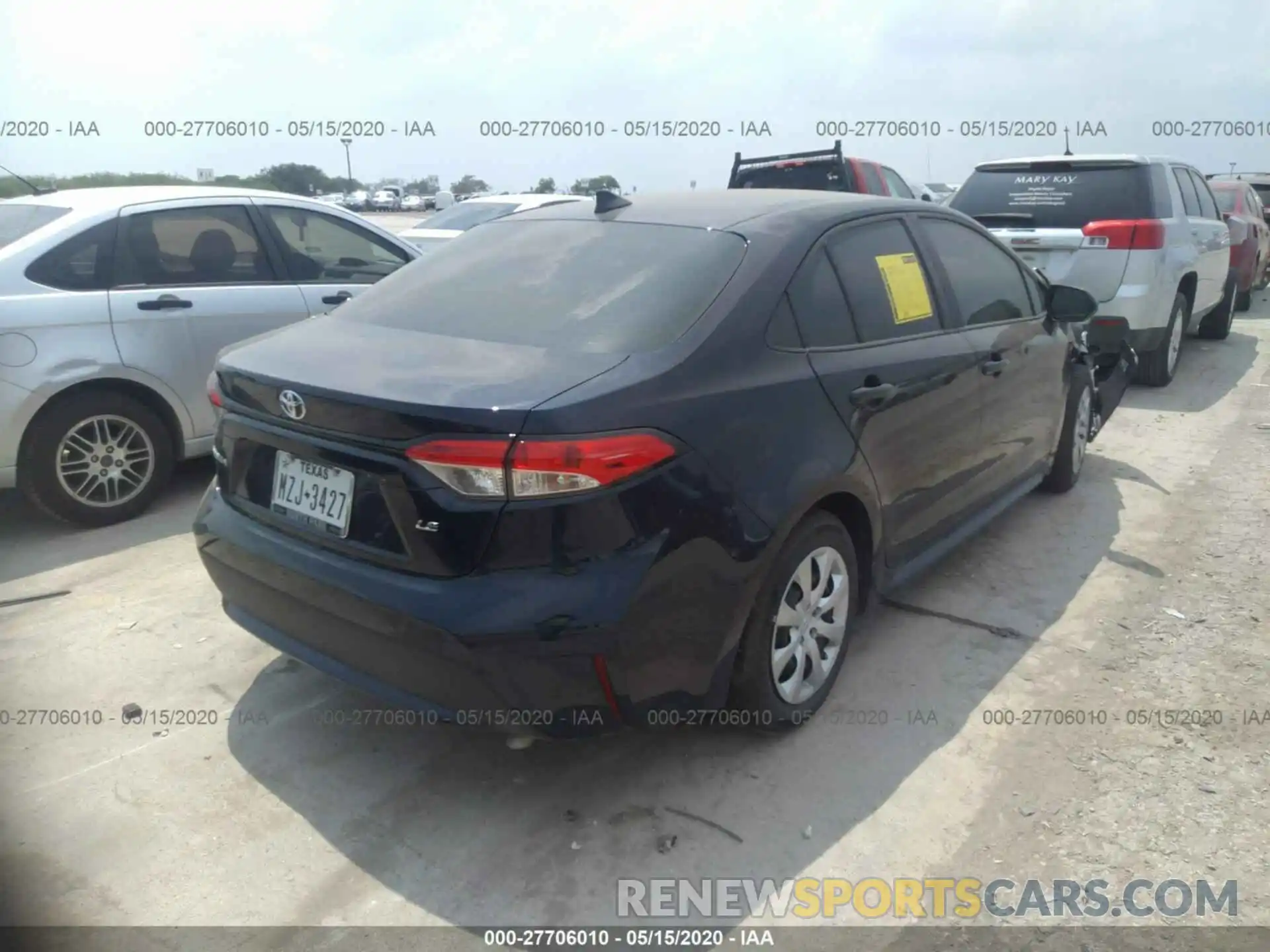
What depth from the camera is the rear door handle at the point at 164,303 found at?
16.4 ft

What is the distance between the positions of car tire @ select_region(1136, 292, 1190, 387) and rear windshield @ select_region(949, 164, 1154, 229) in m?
0.93

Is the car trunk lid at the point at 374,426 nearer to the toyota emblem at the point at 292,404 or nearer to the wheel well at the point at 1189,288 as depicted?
the toyota emblem at the point at 292,404

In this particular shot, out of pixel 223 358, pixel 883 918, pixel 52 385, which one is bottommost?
pixel 883 918

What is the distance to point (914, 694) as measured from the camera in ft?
11.5

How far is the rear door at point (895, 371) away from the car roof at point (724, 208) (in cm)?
10

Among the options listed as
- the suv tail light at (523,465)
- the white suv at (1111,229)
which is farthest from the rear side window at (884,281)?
the white suv at (1111,229)

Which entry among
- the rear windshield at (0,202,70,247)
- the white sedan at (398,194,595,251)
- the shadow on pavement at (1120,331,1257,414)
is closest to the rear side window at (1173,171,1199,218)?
the shadow on pavement at (1120,331,1257,414)

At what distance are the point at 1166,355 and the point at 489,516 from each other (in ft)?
24.4

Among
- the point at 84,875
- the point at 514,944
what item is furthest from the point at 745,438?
the point at 84,875

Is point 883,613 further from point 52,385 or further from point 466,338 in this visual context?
point 52,385

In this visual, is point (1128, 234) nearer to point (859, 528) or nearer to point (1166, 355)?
point (1166, 355)

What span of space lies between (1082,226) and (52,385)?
22.4 feet

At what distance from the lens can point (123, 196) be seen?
17.0ft

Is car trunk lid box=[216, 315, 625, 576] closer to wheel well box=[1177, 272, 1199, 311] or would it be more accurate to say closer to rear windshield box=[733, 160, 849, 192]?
wheel well box=[1177, 272, 1199, 311]
